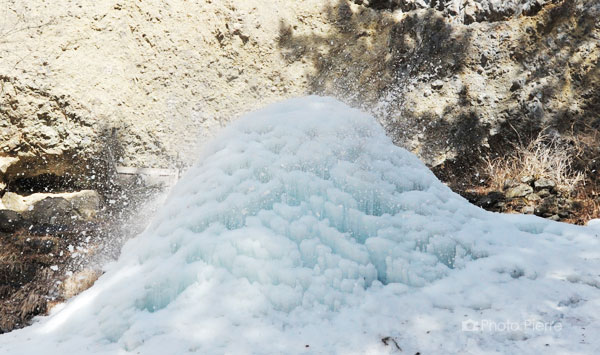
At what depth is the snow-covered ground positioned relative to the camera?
6.72 ft

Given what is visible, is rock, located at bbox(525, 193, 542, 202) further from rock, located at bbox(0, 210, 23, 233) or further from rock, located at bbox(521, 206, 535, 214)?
rock, located at bbox(0, 210, 23, 233)

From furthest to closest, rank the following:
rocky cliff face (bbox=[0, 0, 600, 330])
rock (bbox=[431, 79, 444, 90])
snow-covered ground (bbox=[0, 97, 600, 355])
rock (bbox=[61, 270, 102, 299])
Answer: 1. rock (bbox=[431, 79, 444, 90])
2. rocky cliff face (bbox=[0, 0, 600, 330])
3. rock (bbox=[61, 270, 102, 299])
4. snow-covered ground (bbox=[0, 97, 600, 355])

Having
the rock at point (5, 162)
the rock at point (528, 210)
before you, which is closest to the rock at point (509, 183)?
the rock at point (528, 210)

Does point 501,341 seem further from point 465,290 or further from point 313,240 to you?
point 313,240

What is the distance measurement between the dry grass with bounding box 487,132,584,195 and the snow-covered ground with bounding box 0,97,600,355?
2.45 metres

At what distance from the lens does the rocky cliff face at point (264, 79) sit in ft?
18.4

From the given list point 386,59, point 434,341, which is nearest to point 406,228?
point 434,341

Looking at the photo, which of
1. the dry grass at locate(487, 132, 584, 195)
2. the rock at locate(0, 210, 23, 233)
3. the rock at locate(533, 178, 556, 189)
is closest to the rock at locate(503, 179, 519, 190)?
the dry grass at locate(487, 132, 584, 195)

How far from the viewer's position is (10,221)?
5.03 metres

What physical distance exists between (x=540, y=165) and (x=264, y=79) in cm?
415

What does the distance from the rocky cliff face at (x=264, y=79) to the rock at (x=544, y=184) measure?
0.18 feet

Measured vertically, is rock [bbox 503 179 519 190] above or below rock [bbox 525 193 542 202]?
above

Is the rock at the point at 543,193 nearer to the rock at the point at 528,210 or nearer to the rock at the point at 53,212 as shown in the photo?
the rock at the point at 528,210

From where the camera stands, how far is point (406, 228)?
8.89 ft
